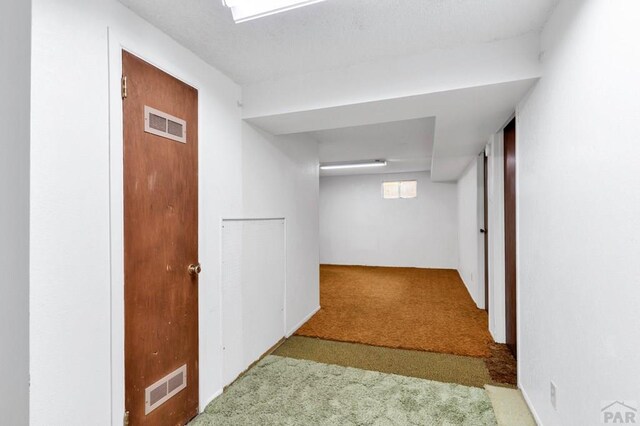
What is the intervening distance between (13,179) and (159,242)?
1042 millimetres

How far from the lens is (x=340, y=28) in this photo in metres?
1.70

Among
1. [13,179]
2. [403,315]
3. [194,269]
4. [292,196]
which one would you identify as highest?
[292,196]

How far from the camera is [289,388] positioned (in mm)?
2197

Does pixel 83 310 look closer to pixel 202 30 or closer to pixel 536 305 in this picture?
pixel 202 30

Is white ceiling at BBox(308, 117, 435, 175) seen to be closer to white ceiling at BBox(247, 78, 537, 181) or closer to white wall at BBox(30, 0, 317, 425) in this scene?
white ceiling at BBox(247, 78, 537, 181)

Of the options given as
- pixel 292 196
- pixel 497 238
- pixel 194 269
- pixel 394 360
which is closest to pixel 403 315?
pixel 394 360

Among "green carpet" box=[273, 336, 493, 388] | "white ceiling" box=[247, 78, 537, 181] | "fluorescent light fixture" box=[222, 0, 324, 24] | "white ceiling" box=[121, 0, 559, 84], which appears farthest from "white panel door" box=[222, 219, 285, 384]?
"fluorescent light fixture" box=[222, 0, 324, 24]

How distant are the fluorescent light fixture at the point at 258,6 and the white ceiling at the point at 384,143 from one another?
2.19 metres

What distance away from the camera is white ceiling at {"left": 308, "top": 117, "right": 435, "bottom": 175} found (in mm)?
3512

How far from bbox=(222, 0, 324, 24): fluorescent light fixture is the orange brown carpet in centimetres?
286

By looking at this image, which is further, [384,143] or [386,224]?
[386,224]

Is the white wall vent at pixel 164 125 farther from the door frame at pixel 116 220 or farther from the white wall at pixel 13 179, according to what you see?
the white wall at pixel 13 179

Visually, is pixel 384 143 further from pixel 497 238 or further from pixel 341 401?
pixel 341 401

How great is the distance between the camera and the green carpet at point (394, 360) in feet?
7.78
